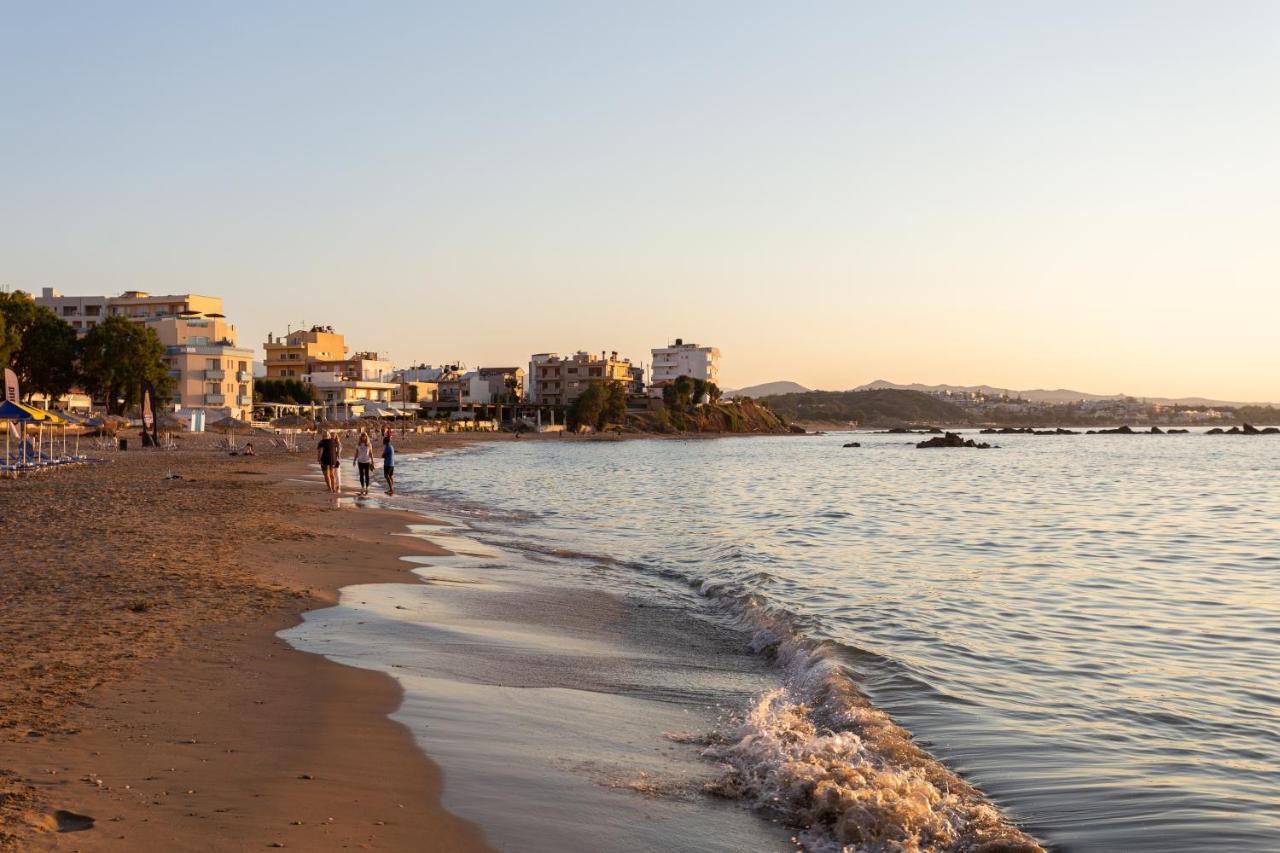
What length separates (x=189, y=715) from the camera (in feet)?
22.7

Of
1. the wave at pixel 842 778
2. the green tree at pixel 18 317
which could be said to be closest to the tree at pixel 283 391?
the green tree at pixel 18 317

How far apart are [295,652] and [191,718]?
8.28 feet

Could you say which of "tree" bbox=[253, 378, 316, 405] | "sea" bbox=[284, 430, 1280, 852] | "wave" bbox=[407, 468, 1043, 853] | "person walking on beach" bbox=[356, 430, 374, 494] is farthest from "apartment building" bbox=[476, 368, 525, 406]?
"wave" bbox=[407, 468, 1043, 853]

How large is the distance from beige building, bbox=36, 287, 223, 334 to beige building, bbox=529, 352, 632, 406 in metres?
63.2

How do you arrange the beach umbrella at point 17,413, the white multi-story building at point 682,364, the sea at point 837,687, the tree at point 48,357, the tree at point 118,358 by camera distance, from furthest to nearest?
the white multi-story building at point 682,364
the tree at point 118,358
the tree at point 48,357
the beach umbrella at point 17,413
the sea at point 837,687

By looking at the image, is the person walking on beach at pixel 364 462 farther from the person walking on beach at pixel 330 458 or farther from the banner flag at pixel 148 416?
the banner flag at pixel 148 416

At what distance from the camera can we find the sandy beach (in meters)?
5.07

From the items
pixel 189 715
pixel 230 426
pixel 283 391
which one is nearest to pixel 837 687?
pixel 189 715

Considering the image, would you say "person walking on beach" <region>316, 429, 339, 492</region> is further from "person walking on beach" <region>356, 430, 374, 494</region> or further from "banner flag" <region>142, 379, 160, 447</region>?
"banner flag" <region>142, 379, 160, 447</region>

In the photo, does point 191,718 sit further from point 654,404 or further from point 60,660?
point 654,404

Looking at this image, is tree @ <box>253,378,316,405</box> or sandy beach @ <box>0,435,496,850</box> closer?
sandy beach @ <box>0,435,496,850</box>

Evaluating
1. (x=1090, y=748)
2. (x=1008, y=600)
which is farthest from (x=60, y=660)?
(x=1008, y=600)

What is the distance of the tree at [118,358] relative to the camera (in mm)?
74625

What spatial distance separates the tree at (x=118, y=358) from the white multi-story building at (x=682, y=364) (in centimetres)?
11381
